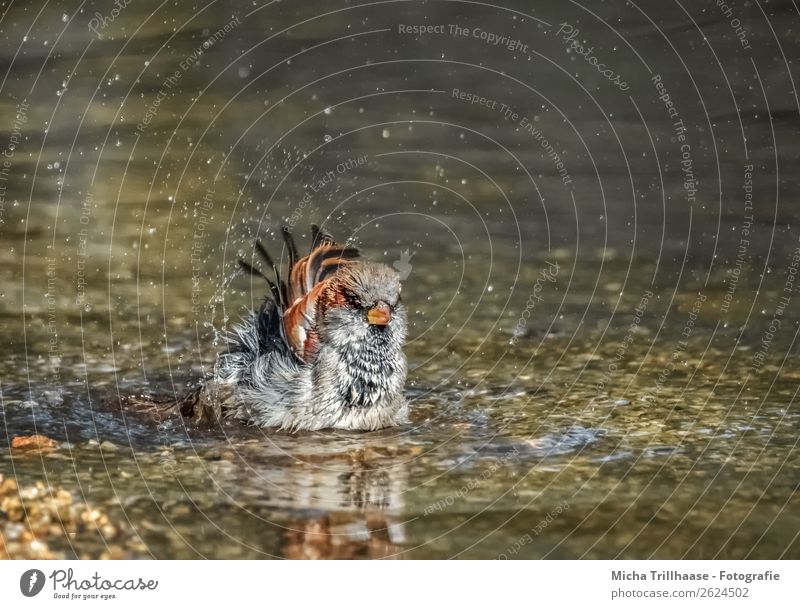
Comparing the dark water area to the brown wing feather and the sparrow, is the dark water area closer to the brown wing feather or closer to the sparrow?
the sparrow

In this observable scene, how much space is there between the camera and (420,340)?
25.1 ft

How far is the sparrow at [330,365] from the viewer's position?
6066 mm

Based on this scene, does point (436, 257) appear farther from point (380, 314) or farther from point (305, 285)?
point (380, 314)

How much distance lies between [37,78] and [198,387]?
5.62 metres

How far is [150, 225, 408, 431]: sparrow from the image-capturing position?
607 cm

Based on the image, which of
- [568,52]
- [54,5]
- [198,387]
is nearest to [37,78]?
[54,5]

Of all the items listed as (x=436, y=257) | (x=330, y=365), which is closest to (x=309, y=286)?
(x=330, y=365)

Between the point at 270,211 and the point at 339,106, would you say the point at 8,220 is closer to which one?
the point at 270,211
